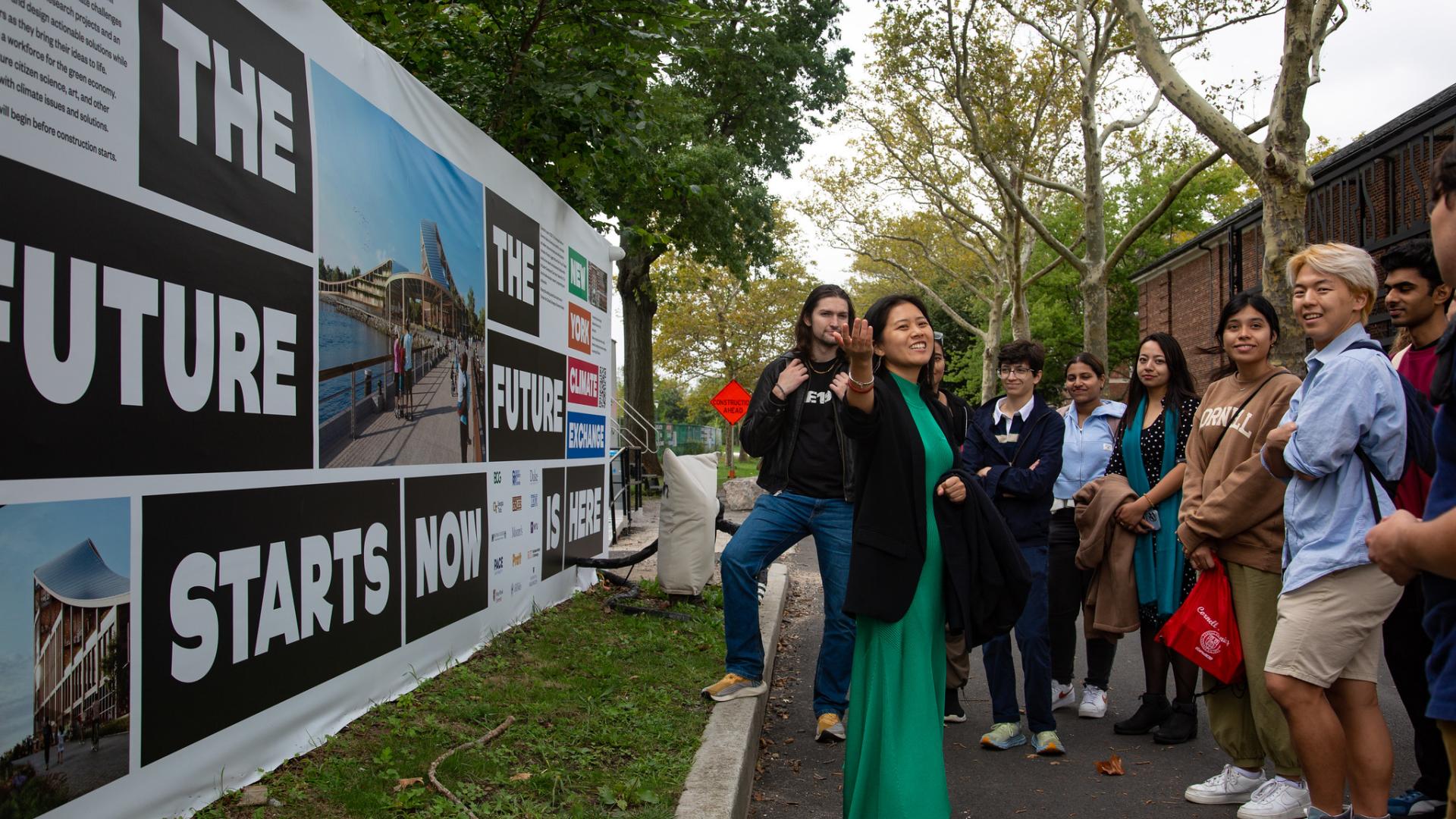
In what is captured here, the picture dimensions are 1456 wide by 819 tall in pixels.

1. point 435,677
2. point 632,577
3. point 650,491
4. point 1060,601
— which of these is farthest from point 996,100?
point 435,677

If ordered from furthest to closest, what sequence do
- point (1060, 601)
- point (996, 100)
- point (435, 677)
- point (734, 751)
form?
point (996, 100) → point (1060, 601) → point (435, 677) → point (734, 751)

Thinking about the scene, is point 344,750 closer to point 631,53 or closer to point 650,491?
point 631,53

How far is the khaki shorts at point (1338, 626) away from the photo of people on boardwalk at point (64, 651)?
3652 millimetres

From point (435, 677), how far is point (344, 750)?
1215mm

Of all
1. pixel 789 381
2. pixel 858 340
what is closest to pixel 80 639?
pixel 858 340

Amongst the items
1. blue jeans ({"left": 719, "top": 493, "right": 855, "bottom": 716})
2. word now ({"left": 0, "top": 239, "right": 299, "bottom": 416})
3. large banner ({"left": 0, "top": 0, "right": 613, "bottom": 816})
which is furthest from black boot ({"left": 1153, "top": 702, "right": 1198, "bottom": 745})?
word now ({"left": 0, "top": 239, "right": 299, "bottom": 416})

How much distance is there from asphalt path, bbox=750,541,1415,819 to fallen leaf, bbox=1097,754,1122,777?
28 millimetres

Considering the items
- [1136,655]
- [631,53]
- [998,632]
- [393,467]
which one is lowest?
[1136,655]

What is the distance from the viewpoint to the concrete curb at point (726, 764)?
12.6ft

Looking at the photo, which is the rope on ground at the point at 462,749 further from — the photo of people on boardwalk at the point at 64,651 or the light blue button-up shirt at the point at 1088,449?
the light blue button-up shirt at the point at 1088,449

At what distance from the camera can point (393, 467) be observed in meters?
4.93

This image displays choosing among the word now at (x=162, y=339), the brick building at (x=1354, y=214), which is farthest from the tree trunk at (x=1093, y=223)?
the word now at (x=162, y=339)

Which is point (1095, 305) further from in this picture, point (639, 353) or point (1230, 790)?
point (1230, 790)

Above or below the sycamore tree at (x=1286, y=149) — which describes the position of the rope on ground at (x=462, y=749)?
below
